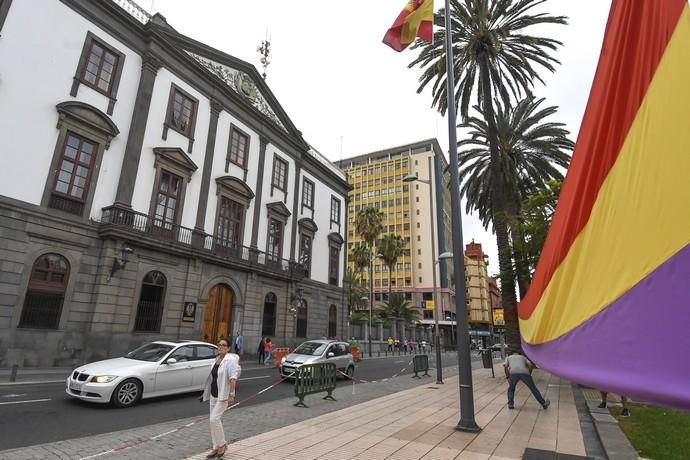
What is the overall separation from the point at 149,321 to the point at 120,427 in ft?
43.6

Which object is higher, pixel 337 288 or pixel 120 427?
pixel 337 288

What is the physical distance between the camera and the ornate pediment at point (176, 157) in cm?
2192

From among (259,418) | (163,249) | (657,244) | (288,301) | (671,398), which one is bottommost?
(259,418)

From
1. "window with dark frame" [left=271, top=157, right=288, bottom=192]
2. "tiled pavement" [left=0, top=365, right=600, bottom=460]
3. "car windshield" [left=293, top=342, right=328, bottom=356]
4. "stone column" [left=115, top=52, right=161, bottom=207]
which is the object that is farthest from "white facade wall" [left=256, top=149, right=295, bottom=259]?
"tiled pavement" [left=0, top=365, right=600, bottom=460]

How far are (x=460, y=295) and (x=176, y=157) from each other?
1974cm

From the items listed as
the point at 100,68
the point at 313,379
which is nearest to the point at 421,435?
the point at 313,379

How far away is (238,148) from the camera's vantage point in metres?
28.8

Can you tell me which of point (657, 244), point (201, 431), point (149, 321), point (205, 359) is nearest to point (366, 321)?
point (149, 321)

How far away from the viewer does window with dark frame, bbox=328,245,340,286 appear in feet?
125

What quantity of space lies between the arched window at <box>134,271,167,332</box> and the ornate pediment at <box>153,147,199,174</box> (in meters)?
6.76

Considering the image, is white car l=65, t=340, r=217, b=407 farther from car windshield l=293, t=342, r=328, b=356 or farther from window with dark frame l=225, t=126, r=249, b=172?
window with dark frame l=225, t=126, r=249, b=172

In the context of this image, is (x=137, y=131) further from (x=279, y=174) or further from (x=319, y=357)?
(x=319, y=357)

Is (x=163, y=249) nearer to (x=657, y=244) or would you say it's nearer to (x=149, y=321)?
(x=149, y=321)

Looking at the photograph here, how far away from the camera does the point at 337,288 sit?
3847cm
